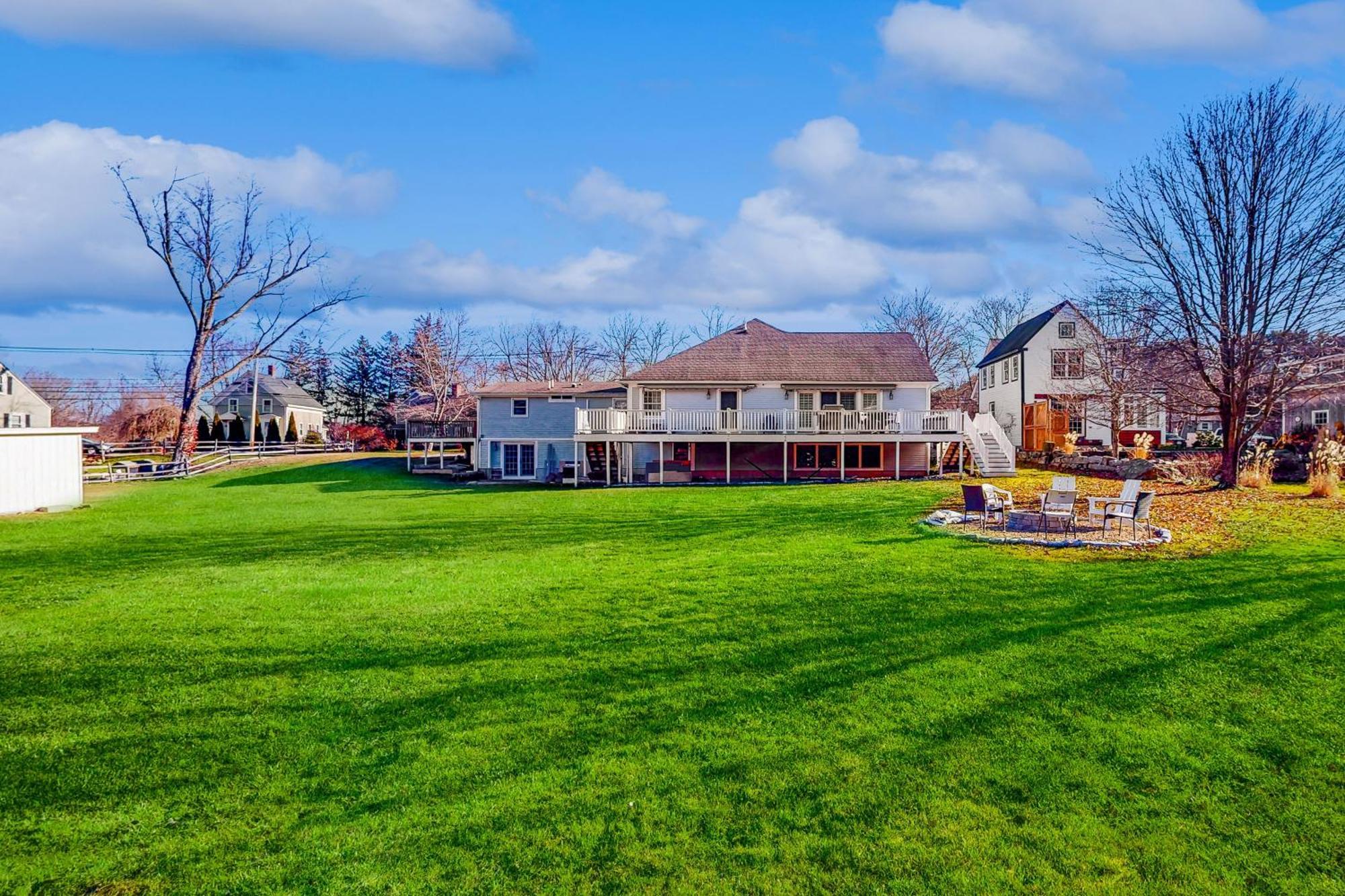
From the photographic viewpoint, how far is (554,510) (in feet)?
70.5

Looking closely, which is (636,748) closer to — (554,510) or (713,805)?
(713,805)

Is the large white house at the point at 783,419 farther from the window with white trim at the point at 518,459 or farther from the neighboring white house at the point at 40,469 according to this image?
the neighboring white house at the point at 40,469

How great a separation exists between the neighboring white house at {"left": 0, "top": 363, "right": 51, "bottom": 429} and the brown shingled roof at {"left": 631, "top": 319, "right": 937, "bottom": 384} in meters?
45.3

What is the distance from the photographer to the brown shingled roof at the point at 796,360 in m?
30.5

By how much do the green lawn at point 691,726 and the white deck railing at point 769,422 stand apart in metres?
15.7

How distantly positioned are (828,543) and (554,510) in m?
9.64

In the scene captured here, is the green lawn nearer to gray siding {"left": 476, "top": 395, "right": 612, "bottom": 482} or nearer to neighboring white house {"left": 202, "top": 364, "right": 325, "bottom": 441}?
gray siding {"left": 476, "top": 395, "right": 612, "bottom": 482}

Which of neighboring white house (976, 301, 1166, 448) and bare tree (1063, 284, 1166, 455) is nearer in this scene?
bare tree (1063, 284, 1166, 455)

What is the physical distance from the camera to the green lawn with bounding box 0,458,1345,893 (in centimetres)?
480

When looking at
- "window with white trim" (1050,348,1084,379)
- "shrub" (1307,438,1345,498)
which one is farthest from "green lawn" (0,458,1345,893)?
"window with white trim" (1050,348,1084,379)

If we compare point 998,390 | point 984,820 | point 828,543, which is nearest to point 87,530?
point 828,543

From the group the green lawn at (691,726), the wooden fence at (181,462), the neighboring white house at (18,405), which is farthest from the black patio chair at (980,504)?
the neighboring white house at (18,405)

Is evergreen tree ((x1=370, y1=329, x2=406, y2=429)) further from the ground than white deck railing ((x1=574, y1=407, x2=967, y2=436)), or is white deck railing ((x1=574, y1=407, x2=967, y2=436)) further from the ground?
evergreen tree ((x1=370, y1=329, x2=406, y2=429))

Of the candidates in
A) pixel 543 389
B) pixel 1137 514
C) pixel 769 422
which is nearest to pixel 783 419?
pixel 769 422
